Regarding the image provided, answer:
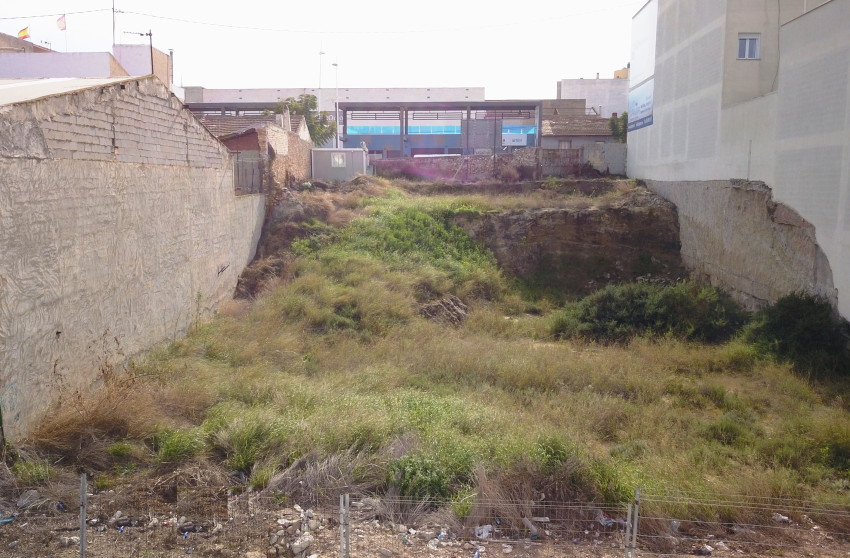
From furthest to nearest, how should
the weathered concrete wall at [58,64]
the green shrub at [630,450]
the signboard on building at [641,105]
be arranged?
1. the weathered concrete wall at [58,64]
2. the signboard on building at [641,105]
3. the green shrub at [630,450]

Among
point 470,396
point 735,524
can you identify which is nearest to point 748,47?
point 470,396

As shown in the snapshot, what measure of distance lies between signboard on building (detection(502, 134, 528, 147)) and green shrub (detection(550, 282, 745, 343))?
26.0 m

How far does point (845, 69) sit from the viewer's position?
11.2m

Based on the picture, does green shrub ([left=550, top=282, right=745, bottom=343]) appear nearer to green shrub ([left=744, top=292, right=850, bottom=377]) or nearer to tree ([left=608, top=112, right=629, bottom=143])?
green shrub ([left=744, top=292, right=850, bottom=377])

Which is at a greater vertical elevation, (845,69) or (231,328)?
(845,69)

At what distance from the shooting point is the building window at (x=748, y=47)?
1689 centimetres

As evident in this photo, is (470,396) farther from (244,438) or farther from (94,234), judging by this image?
(94,234)

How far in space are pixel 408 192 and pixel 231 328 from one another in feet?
45.4

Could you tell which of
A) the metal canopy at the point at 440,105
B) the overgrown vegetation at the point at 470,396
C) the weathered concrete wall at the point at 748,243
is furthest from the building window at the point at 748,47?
the metal canopy at the point at 440,105

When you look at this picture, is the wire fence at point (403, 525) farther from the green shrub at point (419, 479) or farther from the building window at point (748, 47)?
the building window at point (748, 47)

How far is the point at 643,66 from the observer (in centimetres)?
2519

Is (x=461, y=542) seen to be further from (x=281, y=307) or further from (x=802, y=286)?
(x=802, y=286)

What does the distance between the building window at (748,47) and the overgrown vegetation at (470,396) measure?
6174 mm

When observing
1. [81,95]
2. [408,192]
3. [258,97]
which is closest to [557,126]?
[408,192]
